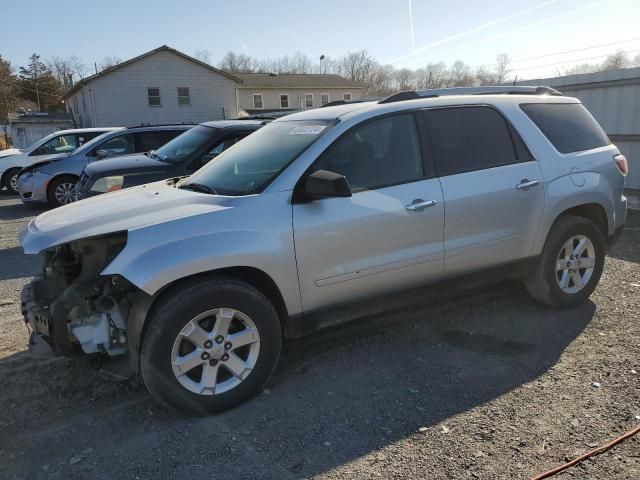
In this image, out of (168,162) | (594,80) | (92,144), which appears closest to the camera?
(168,162)

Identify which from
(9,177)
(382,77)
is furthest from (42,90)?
(9,177)

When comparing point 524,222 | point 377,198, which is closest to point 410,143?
point 377,198

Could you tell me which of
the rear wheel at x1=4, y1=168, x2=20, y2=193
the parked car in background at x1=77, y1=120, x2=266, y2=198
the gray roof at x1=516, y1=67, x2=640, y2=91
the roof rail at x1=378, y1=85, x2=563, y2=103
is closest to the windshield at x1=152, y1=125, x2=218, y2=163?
the parked car in background at x1=77, y1=120, x2=266, y2=198

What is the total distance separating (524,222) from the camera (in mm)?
4219

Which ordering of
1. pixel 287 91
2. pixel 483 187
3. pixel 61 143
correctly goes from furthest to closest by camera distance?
pixel 287 91, pixel 61 143, pixel 483 187

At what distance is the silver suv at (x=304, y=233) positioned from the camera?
3.05 meters

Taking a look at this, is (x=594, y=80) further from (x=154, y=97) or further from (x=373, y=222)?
(x=154, y=97)

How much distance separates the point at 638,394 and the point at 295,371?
89.4 inches

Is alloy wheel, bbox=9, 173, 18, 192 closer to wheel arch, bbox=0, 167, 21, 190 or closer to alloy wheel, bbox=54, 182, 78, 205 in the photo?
wheel arch, bbox=0, 167, 21, 190

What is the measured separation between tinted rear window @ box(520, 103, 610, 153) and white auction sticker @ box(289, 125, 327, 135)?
1.93 meters

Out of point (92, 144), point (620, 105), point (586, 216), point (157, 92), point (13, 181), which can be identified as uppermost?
point (157, 92)

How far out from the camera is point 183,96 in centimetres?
3241

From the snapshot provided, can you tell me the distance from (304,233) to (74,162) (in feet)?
30.3

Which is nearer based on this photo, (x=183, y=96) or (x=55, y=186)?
(x=55, y=186)
